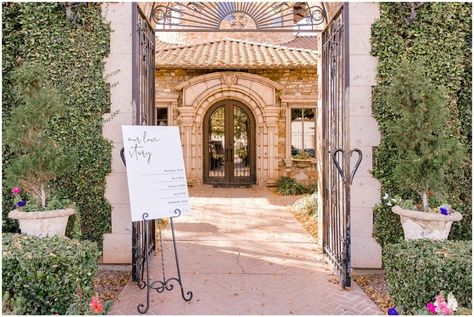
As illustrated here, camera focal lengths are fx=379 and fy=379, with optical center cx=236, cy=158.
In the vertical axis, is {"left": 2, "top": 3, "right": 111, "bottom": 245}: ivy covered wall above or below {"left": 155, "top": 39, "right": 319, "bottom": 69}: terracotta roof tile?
below

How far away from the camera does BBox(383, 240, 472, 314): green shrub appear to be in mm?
3098

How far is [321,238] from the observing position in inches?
227

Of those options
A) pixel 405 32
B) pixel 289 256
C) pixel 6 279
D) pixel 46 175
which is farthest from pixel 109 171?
pixel 405 32

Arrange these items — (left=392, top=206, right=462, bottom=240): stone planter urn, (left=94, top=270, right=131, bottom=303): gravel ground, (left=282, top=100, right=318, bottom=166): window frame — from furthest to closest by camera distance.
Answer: (left=282, top=100, right=318, bottom=166): window frame
(left=94, top=270, right=131, bottom=303): gravel ground
(left=392, top=206, right=462, bottom=240): stone planter urn

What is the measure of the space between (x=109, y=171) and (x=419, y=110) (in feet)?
12.5

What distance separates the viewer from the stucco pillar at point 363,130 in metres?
4.85

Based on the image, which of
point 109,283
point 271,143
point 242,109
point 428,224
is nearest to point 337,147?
point 428,224

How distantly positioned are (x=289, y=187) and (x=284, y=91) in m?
3.16

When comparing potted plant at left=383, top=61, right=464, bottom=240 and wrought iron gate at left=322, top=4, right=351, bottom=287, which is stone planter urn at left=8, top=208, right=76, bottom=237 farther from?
potted plant at left=383, top=61, right=464, bottom=240

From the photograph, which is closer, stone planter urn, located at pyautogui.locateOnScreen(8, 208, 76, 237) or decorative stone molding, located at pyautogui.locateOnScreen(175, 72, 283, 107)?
stone planter urn, located at pyautogui.locateOnScreen(8, 208, 76, 237)

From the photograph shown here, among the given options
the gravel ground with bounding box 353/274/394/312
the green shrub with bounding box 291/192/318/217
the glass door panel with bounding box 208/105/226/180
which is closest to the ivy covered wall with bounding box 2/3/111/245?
the gravel ground with bounding box 353/274/394/312

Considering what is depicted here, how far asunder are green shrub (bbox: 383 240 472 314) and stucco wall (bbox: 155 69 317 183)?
913 centimetres

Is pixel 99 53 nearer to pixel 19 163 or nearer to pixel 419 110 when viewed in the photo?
pixel 19 163

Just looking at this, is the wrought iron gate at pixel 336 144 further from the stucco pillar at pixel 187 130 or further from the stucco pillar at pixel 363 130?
the stucco pillar at pixel 187 130
